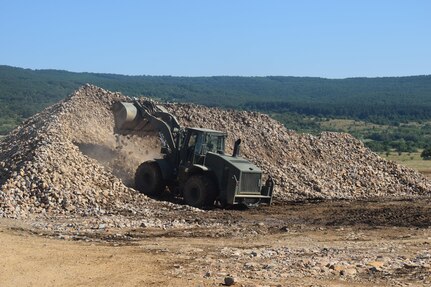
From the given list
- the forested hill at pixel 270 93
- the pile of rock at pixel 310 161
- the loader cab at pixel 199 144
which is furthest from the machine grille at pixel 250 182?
the forested hill at pixel 270 93

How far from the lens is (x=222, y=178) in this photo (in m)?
21.3

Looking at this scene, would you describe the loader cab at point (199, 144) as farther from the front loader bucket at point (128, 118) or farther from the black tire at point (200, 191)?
the front loader bucket at point (128, 118)

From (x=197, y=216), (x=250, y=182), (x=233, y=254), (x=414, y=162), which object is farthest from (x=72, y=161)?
(x=414, y=162)

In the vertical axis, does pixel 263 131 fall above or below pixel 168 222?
above

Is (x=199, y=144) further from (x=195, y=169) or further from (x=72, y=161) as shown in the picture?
(x=72, y=161)

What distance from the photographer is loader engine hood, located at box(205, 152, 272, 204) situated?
68.8ft

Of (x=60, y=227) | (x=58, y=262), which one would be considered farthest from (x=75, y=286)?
(x=60, y=227)

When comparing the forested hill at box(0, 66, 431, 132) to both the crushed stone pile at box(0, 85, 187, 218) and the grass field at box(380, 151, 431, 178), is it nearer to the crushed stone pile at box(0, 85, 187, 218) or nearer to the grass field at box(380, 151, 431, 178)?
the grass field at box(380, 151, 431, 178)

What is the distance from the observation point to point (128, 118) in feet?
77.7

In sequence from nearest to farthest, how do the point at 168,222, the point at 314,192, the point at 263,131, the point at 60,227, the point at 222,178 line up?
the point at 60,227
the point at 168,222
the point at 222,178
the point at 314,192
the point at 263,131

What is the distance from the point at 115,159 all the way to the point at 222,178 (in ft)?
16.5

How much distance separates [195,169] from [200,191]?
0.74m

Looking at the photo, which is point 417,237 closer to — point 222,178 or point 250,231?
point 250,231

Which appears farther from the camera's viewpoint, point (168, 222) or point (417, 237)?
point (168, 222)
